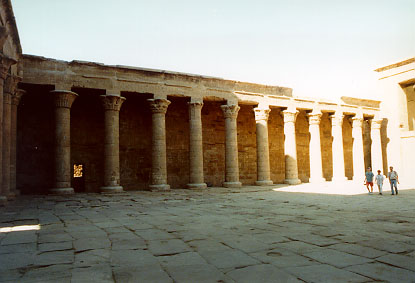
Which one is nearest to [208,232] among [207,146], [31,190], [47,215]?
[47,215]

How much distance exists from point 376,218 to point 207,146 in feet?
47.9

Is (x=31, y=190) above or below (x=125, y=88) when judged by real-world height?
below

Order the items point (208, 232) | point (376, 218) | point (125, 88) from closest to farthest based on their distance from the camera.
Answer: point (208, 232) → point (376, 218) → point (125, 88)

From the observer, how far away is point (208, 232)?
20.4ft

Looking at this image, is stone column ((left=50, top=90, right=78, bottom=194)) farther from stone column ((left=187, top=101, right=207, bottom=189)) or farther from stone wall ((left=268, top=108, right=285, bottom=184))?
stone wall ((left=268, top=108, right=285, bottom=184))

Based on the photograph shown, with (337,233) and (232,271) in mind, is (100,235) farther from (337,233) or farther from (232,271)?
(337,233)

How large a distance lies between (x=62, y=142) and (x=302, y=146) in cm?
1749

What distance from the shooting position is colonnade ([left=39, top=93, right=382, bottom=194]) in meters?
14.9

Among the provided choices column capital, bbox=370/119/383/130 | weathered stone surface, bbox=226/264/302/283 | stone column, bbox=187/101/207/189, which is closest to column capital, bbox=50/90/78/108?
stone column, bbox=187/101/207/189

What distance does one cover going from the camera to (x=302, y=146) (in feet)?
82.7

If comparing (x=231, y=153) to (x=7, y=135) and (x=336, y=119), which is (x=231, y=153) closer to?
(x=336, y=119)

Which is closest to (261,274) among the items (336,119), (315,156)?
(315,156)

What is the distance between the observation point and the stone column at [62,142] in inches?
572

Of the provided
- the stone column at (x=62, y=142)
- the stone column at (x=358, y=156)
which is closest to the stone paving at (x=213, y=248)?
the stone column at (x=62, y=142)
